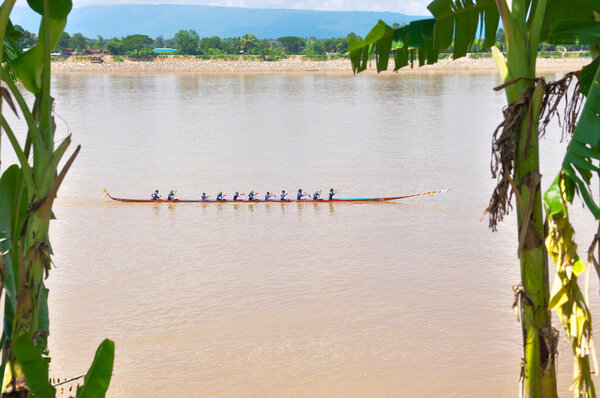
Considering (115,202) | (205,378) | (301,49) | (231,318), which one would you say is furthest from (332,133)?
(301,49)

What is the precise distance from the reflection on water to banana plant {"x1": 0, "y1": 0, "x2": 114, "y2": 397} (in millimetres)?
6252

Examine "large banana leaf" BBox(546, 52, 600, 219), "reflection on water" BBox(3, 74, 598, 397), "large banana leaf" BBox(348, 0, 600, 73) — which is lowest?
"reflection on water" BBox(3, 74, 598, 397)

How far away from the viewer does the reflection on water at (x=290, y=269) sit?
410 inches

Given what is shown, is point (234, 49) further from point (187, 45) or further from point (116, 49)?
point (116, 49)

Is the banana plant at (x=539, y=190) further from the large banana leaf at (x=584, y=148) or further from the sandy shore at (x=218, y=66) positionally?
the sandy shore at (x=218, y=66)

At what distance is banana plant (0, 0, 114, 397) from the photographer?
11.7 feet

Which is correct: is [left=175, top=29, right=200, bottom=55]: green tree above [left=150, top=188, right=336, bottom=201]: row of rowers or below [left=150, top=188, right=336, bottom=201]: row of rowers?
above

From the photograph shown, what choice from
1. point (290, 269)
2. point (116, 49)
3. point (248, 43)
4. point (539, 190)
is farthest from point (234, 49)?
point (539, 190)

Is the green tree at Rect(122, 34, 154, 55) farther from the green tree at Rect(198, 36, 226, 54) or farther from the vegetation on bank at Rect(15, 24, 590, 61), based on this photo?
the green tree at Rect(198, 36, 226, 54)

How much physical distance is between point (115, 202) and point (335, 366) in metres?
11.3

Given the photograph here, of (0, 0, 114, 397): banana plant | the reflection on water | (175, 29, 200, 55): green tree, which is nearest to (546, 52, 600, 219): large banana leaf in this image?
(0, 0, 114, 397): banana plant

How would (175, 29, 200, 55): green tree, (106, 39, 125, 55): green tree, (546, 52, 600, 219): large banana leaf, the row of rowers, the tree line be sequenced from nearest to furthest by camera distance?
(546, 52, 600, 219): large banana leaf
the row of rowers
the tree line
(106, 39, 125, 55): green tree
(175, 29, 200, 55): green tree

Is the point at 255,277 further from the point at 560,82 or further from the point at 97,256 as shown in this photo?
the point at 560,82

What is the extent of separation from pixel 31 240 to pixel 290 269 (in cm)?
1107
